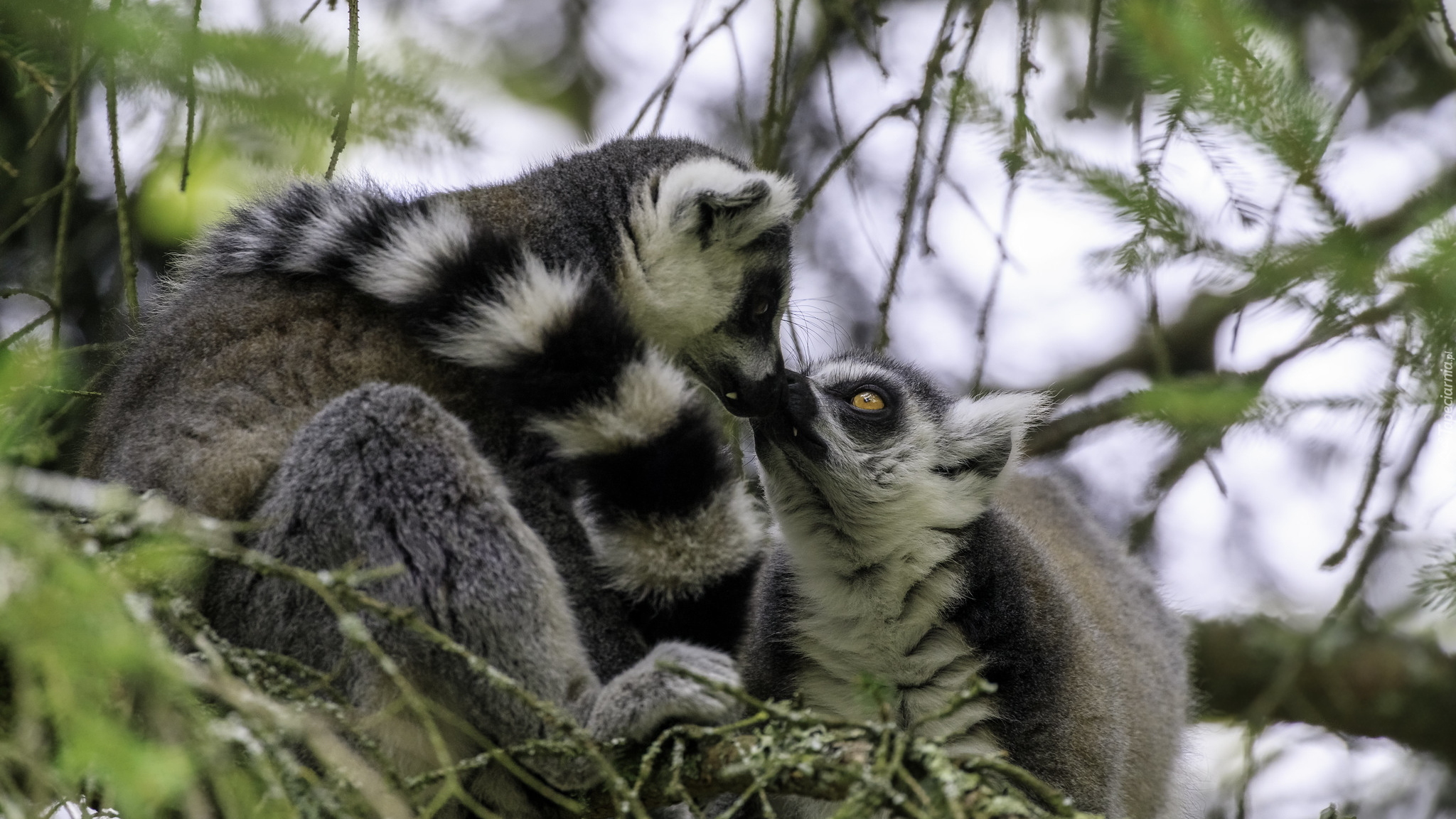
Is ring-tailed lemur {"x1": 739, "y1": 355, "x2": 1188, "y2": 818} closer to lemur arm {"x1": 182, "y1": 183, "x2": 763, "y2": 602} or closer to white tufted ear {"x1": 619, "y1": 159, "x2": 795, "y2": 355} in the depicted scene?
white tufted ear {"x1": 619, "y1": 159, "x2": 795, "y2": 355}

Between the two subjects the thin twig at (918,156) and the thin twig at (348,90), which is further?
the thin twig at (918,156)

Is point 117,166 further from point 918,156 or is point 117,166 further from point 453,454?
point 918,156

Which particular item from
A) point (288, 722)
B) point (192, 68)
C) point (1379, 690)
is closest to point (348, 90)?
point (192, 68)

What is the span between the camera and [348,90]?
3033 millimetres

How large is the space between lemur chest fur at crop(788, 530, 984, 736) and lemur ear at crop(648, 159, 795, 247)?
3.78 feet

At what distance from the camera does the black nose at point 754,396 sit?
393 centimetres

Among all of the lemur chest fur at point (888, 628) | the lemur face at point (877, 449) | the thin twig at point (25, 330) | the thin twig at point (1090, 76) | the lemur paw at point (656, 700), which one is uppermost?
the thin twig at point (1090, 76)

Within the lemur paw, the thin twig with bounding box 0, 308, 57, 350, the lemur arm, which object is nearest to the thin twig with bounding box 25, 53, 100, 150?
the thin twig with bounding box 0, 308, 57, 350

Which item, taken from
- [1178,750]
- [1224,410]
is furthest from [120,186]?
[1178,750]

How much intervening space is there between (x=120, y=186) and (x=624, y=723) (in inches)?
78.9

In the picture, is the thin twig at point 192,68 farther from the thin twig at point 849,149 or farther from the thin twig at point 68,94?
the thin twig at point 849,149

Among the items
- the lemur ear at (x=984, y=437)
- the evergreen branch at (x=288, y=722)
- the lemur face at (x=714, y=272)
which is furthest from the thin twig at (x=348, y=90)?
the lemur ear at (x=984, y=437)

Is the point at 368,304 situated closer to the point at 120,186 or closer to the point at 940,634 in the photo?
the point at 120,186

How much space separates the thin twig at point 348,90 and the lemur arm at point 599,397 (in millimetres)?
307
